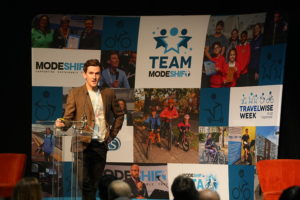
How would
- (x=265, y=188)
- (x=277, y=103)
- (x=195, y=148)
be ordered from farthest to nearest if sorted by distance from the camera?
(x=195, y=148) < (x=277, y=103) < (x=265, y=188)

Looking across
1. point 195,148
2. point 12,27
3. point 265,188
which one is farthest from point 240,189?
point 12,27

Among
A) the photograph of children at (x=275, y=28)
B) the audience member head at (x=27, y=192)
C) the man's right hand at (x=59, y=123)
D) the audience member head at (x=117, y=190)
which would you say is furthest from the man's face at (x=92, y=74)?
the photograph of children at (x=275, y=28)

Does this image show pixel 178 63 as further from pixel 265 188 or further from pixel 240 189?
pixel 265 188

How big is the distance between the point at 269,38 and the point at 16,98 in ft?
11.5

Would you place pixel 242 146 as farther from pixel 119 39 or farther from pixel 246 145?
pixel 119 39

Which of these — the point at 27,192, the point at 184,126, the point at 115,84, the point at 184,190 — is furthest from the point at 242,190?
the point at 27,192

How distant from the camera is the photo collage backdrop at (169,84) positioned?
8.22m

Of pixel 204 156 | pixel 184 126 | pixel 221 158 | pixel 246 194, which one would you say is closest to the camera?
pixel 246 194

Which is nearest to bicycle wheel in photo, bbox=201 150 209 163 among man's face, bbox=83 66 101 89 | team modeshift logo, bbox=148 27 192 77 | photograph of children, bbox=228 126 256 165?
photograph of children, bbox=228 126 256 165

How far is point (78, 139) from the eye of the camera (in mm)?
5695

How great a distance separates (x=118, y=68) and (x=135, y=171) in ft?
4.65

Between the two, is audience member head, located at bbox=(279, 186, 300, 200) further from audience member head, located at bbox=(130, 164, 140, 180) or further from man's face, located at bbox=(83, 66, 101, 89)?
audience member head, located at bbox=(130, 164, 140, 180)

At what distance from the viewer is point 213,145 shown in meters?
8.37

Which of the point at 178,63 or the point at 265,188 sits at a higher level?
the point at 178,63
